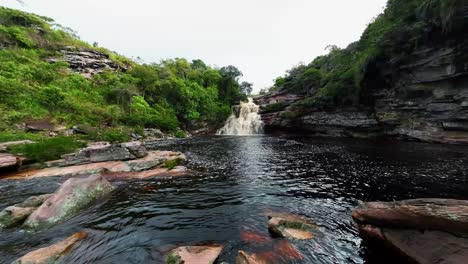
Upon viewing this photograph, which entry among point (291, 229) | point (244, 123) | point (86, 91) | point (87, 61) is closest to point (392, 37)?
point (244, 123)

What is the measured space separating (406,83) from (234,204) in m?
29.3

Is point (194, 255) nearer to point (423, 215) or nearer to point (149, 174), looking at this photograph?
point (423, 215)

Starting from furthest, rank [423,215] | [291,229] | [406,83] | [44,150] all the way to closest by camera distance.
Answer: [406,83]
[44,150]
[291,229]
[423,215]

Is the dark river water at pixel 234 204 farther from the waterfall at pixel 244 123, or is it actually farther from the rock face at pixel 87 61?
the rock face at pixel 87 61

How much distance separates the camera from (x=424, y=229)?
14.1 feet

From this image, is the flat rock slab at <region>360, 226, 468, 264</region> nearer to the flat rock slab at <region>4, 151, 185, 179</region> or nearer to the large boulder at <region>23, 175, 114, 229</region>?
the large boulder at <region>23, 175, 114, 229</region>

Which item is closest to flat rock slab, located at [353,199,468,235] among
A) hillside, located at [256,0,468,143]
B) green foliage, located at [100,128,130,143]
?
hillside, located at [256,0,468,143]

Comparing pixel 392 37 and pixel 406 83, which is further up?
pixel 392 37

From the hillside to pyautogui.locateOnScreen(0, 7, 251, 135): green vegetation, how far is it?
85.1ft

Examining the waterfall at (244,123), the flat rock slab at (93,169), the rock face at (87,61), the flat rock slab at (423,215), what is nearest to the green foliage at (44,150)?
the flat rock slab at (93,169)

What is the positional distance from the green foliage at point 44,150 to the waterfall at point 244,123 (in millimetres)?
30948

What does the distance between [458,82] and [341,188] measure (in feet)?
76.4

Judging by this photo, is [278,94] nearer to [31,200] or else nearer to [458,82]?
[458,82]

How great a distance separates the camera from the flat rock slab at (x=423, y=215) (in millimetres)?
3863
